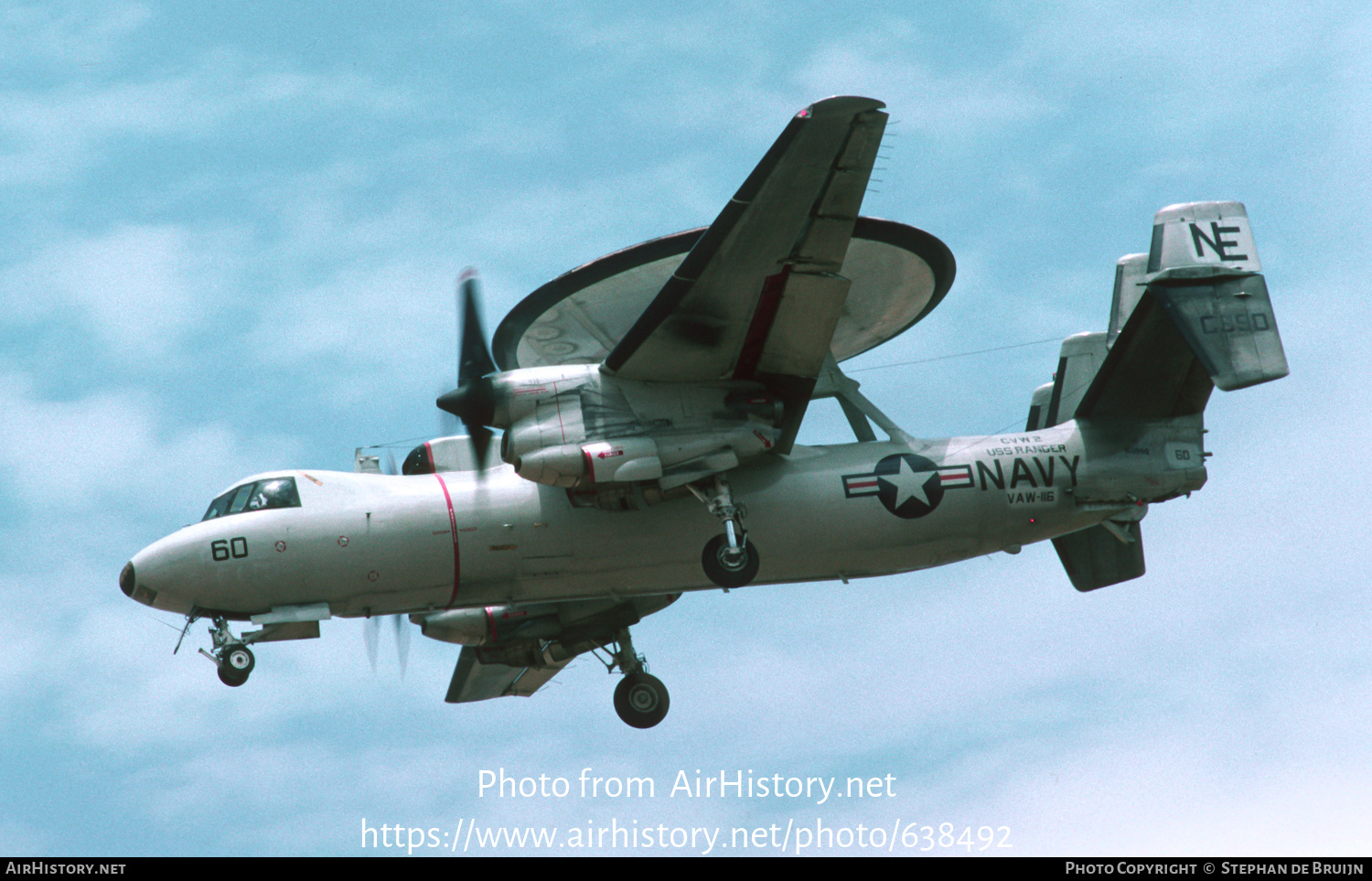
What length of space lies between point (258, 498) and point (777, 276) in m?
8.23

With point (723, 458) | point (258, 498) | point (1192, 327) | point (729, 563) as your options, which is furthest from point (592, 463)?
point (1192, 327)

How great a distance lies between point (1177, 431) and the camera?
2577 centimetres

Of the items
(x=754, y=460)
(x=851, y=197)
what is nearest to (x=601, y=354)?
(x=754, y=460)

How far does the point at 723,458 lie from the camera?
2403cm

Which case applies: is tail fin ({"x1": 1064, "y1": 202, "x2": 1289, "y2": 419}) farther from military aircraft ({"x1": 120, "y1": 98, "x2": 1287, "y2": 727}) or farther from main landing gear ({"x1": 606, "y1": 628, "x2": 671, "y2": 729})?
main landing gear ({"x1": 606, "y1": 628, "x2": 671, "y2": 729})

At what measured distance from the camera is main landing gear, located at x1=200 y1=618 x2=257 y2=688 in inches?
928

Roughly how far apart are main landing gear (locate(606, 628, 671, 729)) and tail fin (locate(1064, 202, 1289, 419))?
8467mm

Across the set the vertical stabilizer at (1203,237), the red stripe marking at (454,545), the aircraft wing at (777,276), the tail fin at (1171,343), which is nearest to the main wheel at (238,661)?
the red stripe marking at (454,545)

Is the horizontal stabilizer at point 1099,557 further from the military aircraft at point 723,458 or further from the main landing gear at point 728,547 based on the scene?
the main landing gear at point 728,547

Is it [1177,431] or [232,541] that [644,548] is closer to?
[232,541]

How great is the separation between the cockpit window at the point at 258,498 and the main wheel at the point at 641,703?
6965mm

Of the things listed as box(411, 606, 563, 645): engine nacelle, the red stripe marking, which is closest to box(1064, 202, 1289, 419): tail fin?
box(411, 606, 563, 645): engine nacelle

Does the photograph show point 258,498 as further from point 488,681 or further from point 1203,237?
point 1203,237
